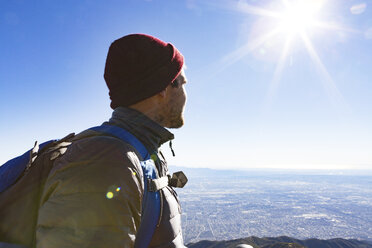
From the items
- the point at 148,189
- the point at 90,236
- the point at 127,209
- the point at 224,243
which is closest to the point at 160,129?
the point at 148,189

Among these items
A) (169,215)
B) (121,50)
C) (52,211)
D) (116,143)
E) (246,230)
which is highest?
(121,50)

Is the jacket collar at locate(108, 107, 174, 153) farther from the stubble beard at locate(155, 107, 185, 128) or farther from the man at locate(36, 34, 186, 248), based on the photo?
the stubble beard at locate(155, 107, 185, 128)

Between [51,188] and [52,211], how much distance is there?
175 millimetres

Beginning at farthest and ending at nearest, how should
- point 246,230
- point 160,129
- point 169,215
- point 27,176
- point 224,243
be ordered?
1. point 246,230
2. point 224,243
3. point 160,129
4. point 169,215
5. point 27,176

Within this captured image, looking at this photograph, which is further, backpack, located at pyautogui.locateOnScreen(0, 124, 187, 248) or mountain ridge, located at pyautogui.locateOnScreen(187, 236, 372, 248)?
mountain ridge, located at pyautogui.locateOnScreen(187, 236, 372, 248)

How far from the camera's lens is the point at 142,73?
236 cm

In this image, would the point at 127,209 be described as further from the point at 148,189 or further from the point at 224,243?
the point at 224,243

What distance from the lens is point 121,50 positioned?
90.7 inches

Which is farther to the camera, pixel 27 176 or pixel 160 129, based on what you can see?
pixel 160 129

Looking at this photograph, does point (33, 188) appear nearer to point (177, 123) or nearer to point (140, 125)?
point (140, 125)

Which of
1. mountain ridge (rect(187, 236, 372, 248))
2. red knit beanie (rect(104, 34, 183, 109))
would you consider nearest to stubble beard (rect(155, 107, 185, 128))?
red knit beanie (rect(104, 34, 183, 109))

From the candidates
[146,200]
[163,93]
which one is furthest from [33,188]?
[163,93]

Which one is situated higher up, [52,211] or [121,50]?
[121,50]

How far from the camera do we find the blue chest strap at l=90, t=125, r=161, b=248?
5.73ft
